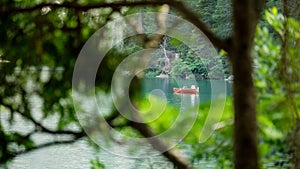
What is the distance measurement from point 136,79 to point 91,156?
0.55 feet

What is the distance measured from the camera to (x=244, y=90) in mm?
680

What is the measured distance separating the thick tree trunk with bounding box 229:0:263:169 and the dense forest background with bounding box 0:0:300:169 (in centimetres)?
6

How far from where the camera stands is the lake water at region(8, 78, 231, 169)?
0.85 m

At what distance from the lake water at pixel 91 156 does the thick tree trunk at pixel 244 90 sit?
124mm

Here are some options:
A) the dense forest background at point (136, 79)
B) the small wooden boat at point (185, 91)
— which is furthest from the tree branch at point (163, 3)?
the small wooden boat at point (185, 91)

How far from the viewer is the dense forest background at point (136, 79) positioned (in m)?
0.82

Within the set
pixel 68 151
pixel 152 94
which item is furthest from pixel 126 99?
pixel 68 151

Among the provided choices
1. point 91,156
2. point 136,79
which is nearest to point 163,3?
point 136,79

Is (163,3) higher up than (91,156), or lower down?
higher up

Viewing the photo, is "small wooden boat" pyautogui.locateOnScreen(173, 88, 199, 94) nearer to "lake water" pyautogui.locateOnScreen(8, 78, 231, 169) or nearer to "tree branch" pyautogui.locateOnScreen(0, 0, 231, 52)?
"lake water" pyautogui.locateOnScreen(8, 78, 231, 169)

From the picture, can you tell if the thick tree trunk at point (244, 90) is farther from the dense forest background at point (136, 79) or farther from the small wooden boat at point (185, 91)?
Answer: the small wooden boat at point (185, 91)

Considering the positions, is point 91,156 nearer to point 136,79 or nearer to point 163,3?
point 136,79

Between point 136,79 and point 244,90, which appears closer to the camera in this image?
point 244,90

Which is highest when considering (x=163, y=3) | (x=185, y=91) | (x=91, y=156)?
(x=163, y=3)
